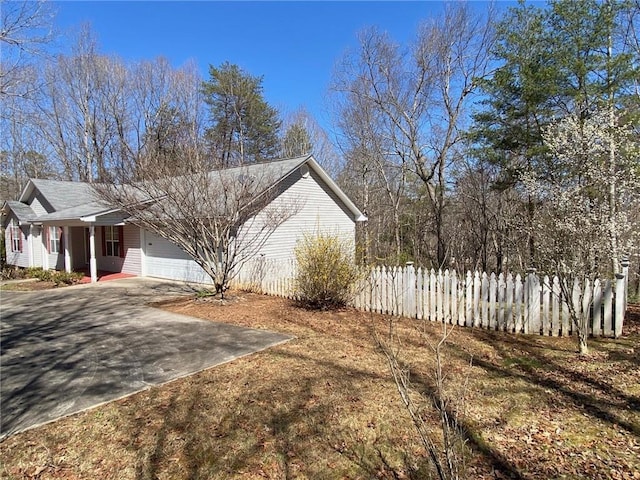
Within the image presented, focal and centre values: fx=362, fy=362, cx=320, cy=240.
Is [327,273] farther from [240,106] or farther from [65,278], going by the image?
[240,106]

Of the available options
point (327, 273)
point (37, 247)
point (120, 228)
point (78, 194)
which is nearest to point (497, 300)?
point (327, 273)

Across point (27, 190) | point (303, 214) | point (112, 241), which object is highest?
point (27, 190)

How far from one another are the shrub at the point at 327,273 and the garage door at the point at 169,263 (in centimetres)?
617

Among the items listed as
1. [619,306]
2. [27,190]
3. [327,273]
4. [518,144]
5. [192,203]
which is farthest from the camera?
[27,190]

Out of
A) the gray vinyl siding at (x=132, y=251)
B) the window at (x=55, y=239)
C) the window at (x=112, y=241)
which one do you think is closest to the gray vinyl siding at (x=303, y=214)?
the gray vinyl siding at (x=132, y=251)

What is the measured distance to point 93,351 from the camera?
6.05 m

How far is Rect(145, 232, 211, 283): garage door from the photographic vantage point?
1411cm

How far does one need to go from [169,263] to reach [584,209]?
13867 millimetres

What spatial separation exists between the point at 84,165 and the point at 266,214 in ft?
73.9

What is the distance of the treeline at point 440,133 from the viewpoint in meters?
7.02

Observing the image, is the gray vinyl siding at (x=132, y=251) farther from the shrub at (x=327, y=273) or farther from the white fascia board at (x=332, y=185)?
the shrub at (x=327, y=273)

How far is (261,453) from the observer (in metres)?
3.22

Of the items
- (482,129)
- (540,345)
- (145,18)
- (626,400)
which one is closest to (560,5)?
(482,129)

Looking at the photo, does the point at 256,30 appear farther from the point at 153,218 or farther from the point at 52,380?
the point at 52,380
